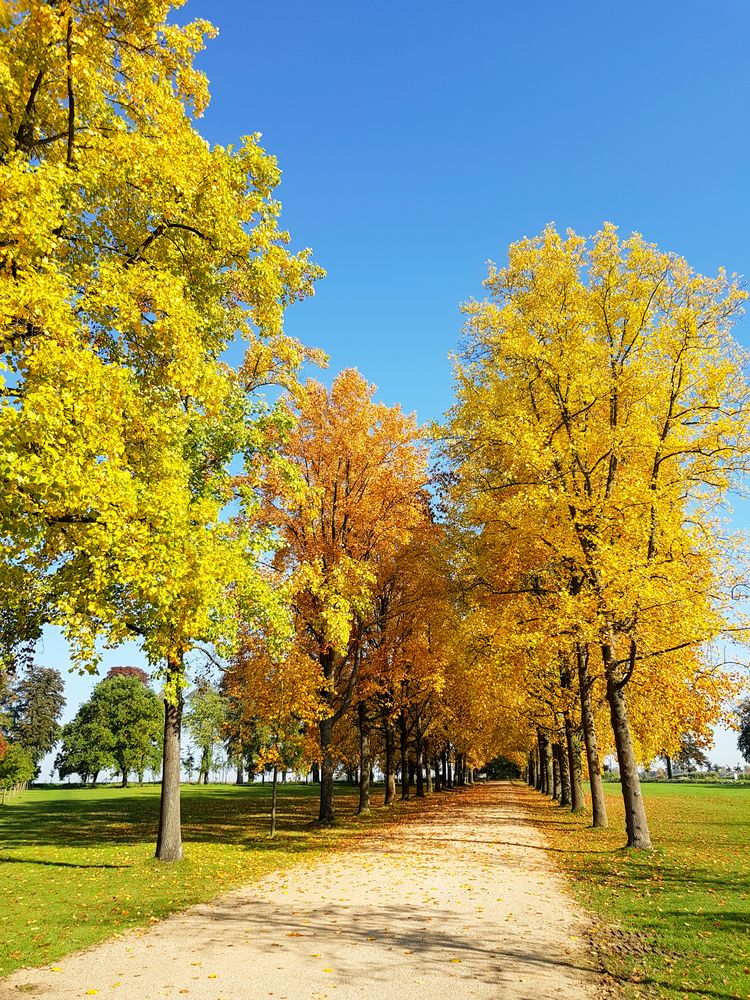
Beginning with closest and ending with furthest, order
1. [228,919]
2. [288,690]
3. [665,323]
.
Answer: [228,919], [665,323], [288,690]

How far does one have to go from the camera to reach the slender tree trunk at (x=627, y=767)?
46.0ft

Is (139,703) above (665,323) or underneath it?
underneath

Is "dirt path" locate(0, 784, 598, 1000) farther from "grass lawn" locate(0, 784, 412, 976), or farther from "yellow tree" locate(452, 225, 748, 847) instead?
"yellow tree" locate(452, 225, 748, 847)

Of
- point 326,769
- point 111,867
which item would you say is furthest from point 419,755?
point 111,867

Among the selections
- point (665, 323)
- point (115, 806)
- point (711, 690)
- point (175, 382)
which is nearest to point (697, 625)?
point (711, 690)

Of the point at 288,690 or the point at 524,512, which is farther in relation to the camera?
the point at 288,690

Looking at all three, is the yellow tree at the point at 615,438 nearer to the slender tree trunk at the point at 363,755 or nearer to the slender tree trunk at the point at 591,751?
the slender tree trunk at the point at 591,751

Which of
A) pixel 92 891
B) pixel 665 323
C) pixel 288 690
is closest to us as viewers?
pixel 92 891

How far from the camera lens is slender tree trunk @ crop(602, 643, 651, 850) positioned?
1403 centimetres

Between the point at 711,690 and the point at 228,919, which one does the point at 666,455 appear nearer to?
the point at 711,690

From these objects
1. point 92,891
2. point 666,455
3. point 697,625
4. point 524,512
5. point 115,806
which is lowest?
point 115,806

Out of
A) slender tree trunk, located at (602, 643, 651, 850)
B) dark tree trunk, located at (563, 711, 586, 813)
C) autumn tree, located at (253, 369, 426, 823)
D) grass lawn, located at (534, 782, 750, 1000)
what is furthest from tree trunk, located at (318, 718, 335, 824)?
slender tree trunk, located at (602, 643, 651, 850)

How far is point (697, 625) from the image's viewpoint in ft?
39.7

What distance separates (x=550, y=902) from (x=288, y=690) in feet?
32.0
